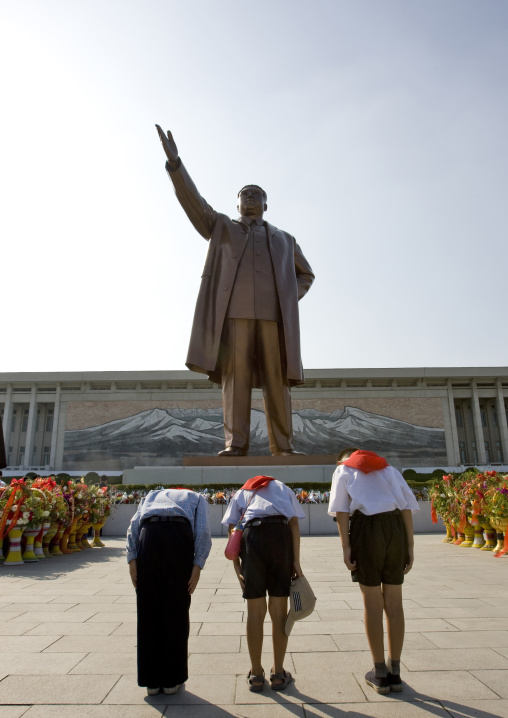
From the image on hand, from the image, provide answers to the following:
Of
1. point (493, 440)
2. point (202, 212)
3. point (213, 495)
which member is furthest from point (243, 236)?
point (493, 440)

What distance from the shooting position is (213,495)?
364 inches

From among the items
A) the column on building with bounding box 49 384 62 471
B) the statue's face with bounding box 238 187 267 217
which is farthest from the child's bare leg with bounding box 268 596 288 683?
the column on building with bounding box 49 384 62 471

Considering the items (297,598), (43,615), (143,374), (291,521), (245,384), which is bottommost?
(43,615)

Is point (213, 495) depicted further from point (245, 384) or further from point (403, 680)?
point (403, 680)

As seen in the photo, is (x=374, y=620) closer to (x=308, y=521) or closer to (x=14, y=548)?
(x=14, y=548)

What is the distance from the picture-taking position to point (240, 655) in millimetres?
2668

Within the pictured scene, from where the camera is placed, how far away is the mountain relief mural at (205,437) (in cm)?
2917

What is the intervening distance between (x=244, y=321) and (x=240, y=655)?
4809 mm

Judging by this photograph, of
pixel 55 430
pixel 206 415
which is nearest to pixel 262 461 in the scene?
pixel 206 415

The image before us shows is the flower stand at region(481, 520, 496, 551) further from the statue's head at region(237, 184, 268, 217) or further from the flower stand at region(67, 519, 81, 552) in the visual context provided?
the flower stand at region(67, 519, 81, 552)

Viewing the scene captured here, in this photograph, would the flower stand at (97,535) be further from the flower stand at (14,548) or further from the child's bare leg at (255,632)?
the child's bare leg at (255,632)

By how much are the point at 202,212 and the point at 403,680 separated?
6074 mm

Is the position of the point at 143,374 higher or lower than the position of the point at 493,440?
higher

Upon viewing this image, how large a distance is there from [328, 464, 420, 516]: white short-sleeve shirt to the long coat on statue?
4.52m
